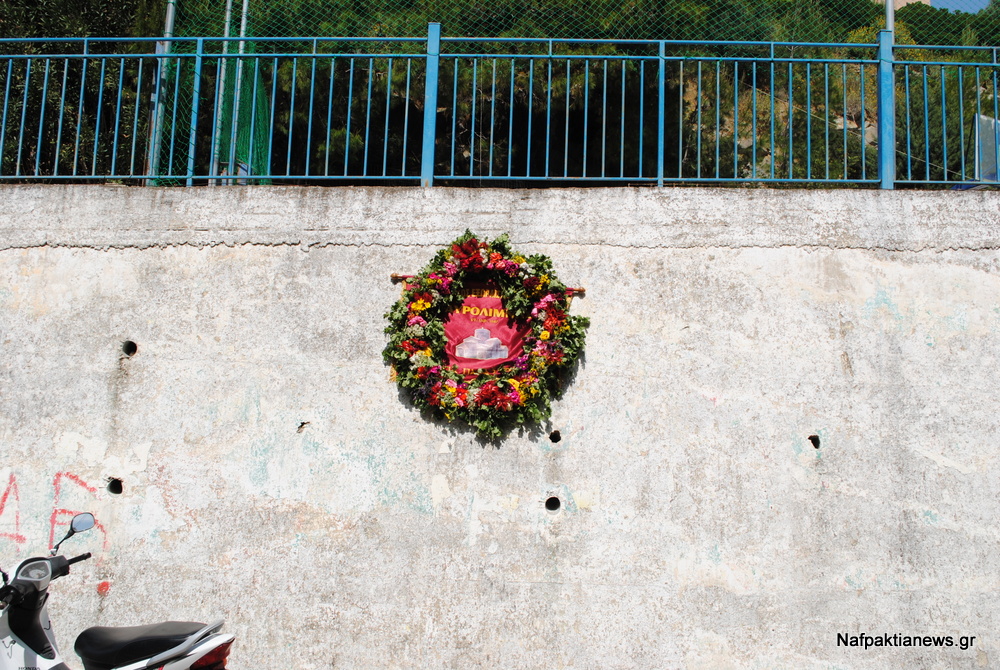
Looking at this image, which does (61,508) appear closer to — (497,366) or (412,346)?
(412,346)

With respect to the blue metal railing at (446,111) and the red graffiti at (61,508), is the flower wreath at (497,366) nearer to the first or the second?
the red graffiti at (61,508)

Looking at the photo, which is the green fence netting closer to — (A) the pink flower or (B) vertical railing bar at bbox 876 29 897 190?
(B) vertical railing bar at bbox 876 29 897 190

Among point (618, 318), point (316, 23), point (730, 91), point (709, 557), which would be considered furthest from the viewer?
point (730, 91)

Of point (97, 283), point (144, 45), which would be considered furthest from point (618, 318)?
point (144, 45)

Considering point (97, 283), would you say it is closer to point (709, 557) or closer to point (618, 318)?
point (618, 318)

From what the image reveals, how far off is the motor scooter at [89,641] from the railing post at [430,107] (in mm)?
3118

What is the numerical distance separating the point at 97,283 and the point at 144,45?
488cm

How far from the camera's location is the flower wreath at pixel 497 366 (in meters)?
4.95

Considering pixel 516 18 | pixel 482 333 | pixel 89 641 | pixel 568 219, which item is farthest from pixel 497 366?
pixel 516 18

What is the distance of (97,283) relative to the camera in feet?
17.6

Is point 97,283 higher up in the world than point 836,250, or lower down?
lower down

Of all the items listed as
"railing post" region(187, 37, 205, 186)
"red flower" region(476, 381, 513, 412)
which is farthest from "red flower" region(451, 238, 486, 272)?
"railing post" region(187, 37, 205, 186)

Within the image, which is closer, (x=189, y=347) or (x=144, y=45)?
(x=189, y=347)

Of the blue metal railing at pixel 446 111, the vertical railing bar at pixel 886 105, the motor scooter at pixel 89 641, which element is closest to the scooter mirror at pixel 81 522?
the motor scooter at pixel 89 641
